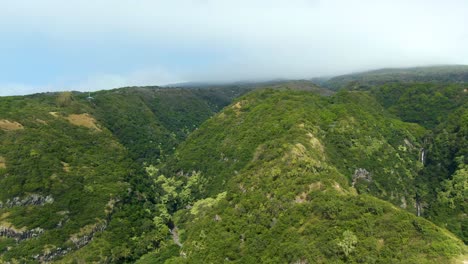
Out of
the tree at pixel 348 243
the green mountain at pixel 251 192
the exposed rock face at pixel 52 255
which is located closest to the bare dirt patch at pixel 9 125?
the green mountain at pixel 251 192

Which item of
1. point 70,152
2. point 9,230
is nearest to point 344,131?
point 70,152

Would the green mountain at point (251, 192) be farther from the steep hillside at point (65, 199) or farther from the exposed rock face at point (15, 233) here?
the steep hillside at point (65, 199)

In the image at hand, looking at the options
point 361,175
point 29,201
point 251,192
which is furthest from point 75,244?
point 361,175

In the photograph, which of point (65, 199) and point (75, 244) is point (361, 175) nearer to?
point (75, 244)

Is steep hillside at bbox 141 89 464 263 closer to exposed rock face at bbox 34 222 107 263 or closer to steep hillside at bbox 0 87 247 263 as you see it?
steep hillside at bbox 0 87 247 263

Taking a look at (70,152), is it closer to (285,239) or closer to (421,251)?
(285,239)
